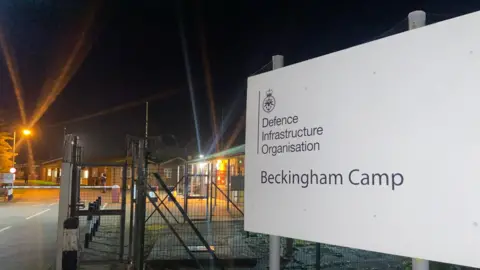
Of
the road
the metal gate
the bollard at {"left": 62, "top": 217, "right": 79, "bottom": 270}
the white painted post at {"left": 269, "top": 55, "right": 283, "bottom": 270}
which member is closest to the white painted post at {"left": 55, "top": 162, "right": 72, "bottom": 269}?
the metal gate

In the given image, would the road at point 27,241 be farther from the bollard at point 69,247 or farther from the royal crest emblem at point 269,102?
the royal crest emblem at point 269,102

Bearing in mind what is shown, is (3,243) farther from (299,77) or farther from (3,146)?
(3,146)

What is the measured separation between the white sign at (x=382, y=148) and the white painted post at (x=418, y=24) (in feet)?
0.35

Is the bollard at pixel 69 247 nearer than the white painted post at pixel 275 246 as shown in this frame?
No

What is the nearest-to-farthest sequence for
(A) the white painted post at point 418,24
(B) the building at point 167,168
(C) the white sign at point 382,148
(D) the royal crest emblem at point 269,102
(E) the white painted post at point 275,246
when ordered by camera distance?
(C) the white sign at point 382,148, (A) the white painted post at point 418,24, (D) the royal crest emblem at point 269,102, (E) the white painted post at point 275,246, (B) the building at point 167,168

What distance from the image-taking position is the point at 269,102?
3242 millimetres

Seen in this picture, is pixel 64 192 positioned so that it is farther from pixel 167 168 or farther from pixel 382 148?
pixel 382 148

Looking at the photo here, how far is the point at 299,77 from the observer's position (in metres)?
3.06

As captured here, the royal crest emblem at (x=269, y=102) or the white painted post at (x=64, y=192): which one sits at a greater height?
the royal crest emblem at (x=269, y=102)

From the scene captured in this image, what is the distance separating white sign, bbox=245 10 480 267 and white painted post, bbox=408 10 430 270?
0.11m

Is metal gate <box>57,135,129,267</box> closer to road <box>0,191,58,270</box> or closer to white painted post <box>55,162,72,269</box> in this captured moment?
white painted post <box>55,162,72,269</box>

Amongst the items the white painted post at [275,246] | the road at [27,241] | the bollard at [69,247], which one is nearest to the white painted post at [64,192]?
the bollard at [69,247]

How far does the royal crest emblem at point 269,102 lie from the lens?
3.22 meters

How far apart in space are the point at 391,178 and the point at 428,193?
0.70ft
